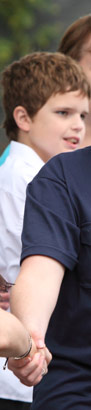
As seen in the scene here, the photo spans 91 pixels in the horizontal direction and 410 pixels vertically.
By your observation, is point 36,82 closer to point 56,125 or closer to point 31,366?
point 56,125

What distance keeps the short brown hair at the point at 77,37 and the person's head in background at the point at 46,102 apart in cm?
7

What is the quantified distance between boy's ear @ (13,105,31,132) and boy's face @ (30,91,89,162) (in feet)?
0.09

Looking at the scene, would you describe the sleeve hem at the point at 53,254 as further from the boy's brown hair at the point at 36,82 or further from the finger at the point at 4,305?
the boy's brown hair at the point at 36,82

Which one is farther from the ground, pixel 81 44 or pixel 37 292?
pixel 81 44

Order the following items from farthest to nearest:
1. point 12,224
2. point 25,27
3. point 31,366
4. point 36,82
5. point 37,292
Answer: point 25,27, point 36,82, point 12,224, point 37,292, point 31,366

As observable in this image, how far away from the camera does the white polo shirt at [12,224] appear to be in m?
2.90

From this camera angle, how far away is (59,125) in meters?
3.82

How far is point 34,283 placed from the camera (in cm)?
207

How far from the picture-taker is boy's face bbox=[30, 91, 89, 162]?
3.72m

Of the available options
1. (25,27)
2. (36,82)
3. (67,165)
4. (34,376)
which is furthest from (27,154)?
(25,27)

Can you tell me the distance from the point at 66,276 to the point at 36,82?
1.97 meters

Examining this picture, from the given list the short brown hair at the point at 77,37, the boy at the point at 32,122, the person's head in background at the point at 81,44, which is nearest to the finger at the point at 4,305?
the boy at the point at 32,122

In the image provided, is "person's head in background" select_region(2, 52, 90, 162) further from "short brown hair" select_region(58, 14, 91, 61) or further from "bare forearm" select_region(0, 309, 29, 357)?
"bare forearm" select_region(0, 309, 29, 357)

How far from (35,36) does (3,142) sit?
723mm
